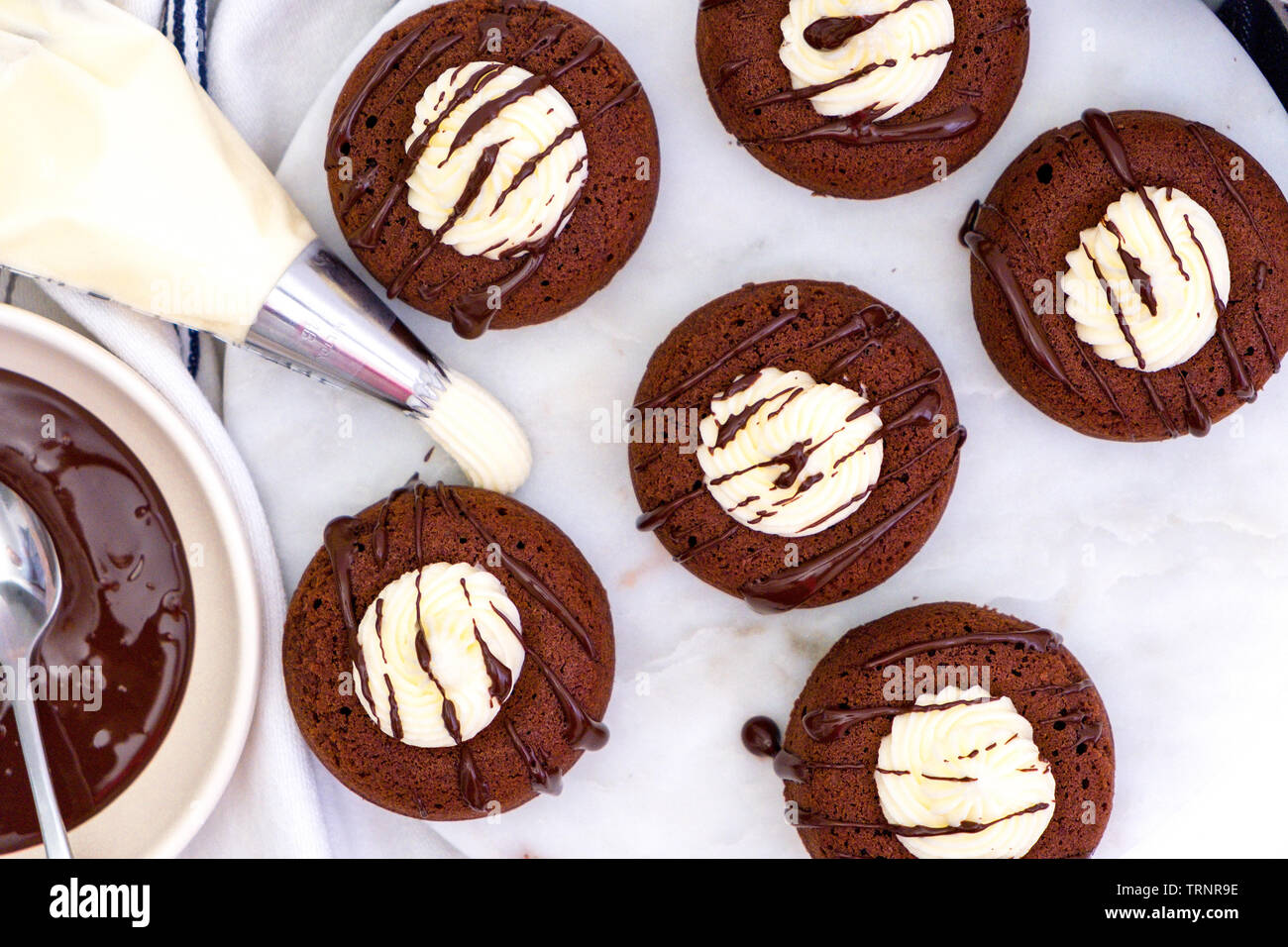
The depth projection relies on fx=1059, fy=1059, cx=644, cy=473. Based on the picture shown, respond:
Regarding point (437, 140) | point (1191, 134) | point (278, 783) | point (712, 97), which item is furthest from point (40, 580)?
point (1191, 134)

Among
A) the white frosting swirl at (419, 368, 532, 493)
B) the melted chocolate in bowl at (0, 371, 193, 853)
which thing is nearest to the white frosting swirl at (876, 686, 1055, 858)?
the white frosting swirl at (419, 368, 532, 493)

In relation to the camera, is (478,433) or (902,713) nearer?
(902,713)

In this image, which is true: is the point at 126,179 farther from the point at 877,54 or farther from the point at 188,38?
the point at 877,54

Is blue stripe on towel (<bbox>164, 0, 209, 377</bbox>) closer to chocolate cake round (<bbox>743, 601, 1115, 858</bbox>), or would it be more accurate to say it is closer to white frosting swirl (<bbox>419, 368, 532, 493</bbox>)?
Result: white frosting swirl (<bbox>419, 368, 532, 493</bbox>)

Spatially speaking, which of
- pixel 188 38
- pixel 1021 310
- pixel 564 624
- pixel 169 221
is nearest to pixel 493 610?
pixel 564 624

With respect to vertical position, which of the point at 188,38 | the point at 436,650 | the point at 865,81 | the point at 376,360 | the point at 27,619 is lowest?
the point at 436,650
